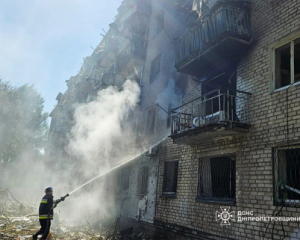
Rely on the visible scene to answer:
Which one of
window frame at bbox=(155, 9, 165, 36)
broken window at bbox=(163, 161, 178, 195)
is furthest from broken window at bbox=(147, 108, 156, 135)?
window frame at bbox=(155, 9, 165, 36)

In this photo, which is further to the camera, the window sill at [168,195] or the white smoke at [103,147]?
the white smoke at [103,147]

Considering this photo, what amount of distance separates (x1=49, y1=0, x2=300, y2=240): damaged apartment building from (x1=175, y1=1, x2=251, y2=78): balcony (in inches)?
1.3

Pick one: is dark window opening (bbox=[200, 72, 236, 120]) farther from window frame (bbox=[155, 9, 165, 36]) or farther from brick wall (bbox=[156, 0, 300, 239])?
window frame (bbox=[155, 9, 165, 36])

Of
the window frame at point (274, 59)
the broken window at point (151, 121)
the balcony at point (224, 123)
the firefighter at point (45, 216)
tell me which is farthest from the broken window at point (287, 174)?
the broken window at point (151, 121)

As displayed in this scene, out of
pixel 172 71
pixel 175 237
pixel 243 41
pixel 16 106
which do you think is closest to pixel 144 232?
pixel 175 237

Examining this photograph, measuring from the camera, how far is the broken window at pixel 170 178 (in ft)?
30.8

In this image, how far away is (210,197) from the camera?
745 centimetres

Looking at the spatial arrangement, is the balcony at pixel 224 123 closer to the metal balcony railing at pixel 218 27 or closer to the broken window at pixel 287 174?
the broken window at pixel 287 174

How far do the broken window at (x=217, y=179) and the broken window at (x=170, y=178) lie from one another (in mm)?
1585

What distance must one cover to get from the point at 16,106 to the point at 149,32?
1965 centimetres

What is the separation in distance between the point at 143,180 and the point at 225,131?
5.88 meters

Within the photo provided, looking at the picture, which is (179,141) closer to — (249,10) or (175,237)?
(175,237)

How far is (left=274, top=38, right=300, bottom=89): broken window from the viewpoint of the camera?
19.9ft

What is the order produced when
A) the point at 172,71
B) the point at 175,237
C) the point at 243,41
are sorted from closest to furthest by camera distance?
the point at 243,41 → the point at 175,237 → the point at 172,71
